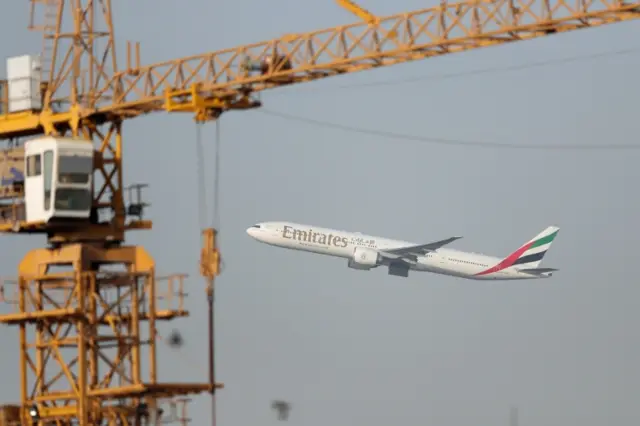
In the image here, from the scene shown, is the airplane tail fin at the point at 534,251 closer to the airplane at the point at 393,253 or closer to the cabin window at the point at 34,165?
the airplane at the point at 393,253

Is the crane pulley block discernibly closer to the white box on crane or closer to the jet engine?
the white box on crane

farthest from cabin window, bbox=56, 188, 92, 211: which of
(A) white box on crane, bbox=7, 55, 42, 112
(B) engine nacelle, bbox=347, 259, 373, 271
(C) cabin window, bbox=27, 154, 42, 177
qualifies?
(B) engine nacelle, bbox=347, 259, 373, 271

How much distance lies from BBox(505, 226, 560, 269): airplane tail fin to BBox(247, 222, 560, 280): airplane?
152 millimetres

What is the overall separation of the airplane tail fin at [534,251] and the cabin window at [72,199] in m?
69.4

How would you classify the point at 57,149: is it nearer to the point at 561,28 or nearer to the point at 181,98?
the point at 181,98

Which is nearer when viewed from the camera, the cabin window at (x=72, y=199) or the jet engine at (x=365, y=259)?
the cabin window at (x=72, y=199)

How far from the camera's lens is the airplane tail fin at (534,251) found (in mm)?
158625

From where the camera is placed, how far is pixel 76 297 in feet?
307

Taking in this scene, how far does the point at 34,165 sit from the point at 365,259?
53.3 metres

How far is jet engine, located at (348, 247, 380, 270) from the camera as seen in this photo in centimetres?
14362

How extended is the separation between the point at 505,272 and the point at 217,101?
6676 centimetres

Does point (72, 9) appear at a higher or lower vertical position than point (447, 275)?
higher

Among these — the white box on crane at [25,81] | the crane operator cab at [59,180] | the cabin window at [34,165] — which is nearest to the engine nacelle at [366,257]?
the white box on crane at [25,81]

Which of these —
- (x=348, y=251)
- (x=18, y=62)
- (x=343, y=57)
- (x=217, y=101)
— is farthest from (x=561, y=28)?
(x=348, y=251)
